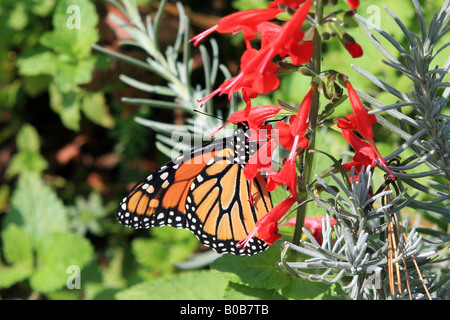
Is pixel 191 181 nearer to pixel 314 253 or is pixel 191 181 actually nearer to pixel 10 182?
pixel 314 253

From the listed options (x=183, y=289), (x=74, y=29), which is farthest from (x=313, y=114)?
(x=74, y=29)

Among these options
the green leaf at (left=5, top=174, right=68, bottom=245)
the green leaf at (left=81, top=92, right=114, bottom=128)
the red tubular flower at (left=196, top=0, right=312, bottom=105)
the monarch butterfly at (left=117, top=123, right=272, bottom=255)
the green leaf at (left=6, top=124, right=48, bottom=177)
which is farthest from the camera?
the green leaf at (left=6, top=124, right=48, bottom=177)

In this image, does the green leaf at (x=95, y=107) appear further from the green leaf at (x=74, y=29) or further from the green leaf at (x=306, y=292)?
the green leaf at (x=306, y=292)

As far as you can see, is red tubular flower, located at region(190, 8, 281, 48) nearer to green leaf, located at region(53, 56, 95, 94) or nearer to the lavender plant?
the lavender plant

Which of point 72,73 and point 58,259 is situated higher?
point 72,73

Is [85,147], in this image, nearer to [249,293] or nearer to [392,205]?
[249,293]

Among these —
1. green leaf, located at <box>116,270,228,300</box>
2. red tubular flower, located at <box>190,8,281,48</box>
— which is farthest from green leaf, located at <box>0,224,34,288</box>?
red tubular flower, located at <box>190,8,281,48</box>

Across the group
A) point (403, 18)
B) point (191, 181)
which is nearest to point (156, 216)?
point (191, 181)
